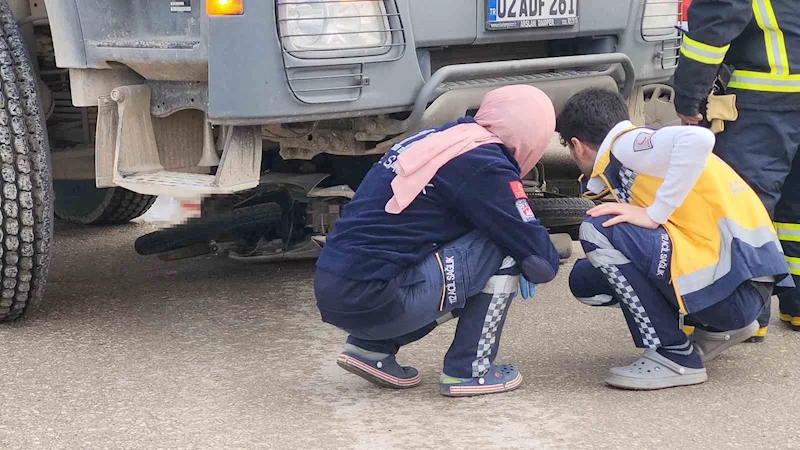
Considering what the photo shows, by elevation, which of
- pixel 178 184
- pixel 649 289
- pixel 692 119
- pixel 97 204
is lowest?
pixel 97 204

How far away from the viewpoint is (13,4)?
12.8 ft

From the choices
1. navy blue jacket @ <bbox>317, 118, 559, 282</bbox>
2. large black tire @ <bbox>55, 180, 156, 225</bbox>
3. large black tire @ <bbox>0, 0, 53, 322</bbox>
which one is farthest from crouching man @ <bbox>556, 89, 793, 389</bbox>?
large black tire @ <bbox>55, 180, 156, 225</bbox>

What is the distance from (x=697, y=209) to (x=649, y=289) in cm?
26

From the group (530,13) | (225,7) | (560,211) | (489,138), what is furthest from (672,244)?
(560,211)

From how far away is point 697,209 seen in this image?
10.5ft

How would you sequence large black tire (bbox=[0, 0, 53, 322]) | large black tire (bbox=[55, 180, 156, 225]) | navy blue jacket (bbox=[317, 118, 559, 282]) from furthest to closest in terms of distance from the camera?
1. large black tire (bbox=[55, 180, 156, 225])
2. large black tire (bbox=[0, 0, 53, 322])
3. navy blue jacket (bbox=[317, 118, 559, 282])

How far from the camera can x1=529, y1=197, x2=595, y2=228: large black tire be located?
4719mm

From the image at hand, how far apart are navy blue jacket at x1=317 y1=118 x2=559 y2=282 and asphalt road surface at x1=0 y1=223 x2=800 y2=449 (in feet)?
1.27

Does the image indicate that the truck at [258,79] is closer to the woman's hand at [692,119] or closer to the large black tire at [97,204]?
the woman's hand at [692,119]

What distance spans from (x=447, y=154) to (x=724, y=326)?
961 millimetres

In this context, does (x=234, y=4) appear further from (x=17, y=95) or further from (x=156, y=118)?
(x=17, y=95)

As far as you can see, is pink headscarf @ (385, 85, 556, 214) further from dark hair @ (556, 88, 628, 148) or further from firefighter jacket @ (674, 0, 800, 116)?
firefighter jacket @ (674, 0, 800, 116)

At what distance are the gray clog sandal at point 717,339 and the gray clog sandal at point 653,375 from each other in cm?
14

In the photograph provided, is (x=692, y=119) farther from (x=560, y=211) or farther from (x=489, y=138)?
(x=560, y=211)
